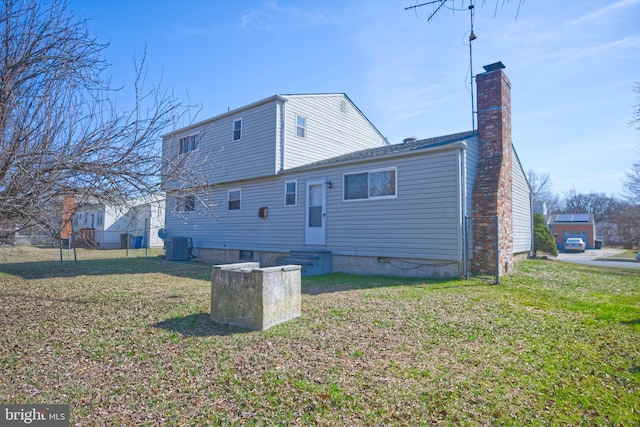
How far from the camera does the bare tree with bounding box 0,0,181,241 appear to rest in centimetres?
412

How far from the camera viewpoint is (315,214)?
11625 millimetres

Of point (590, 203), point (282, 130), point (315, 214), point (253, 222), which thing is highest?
point (590, 203)

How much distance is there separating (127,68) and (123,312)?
12.4ft

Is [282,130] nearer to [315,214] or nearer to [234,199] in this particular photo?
[315,214]

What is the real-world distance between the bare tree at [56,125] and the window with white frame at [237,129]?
8992 mm

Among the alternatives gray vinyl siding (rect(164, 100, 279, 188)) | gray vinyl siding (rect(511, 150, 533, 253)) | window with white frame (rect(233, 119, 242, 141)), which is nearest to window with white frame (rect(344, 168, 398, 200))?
gray vinyl siding (rect(164, 100, 279, 188))

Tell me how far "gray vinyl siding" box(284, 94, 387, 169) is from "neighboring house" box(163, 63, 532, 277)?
46mm

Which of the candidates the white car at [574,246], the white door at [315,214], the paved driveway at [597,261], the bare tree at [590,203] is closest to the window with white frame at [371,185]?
the white door at [315,214]

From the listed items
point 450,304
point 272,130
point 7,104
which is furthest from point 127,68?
point 272,130

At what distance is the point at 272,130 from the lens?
1264 cm

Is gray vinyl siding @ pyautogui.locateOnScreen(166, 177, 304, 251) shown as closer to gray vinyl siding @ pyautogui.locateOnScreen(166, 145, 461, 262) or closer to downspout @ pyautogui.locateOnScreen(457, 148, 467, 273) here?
gray vinyl siding @ pyautogui.locateOnScreen(166, 145, 461, 262)

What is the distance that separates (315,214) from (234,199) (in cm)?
451

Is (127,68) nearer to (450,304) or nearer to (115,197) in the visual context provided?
(115,197)

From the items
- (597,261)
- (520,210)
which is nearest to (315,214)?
(520,210)
